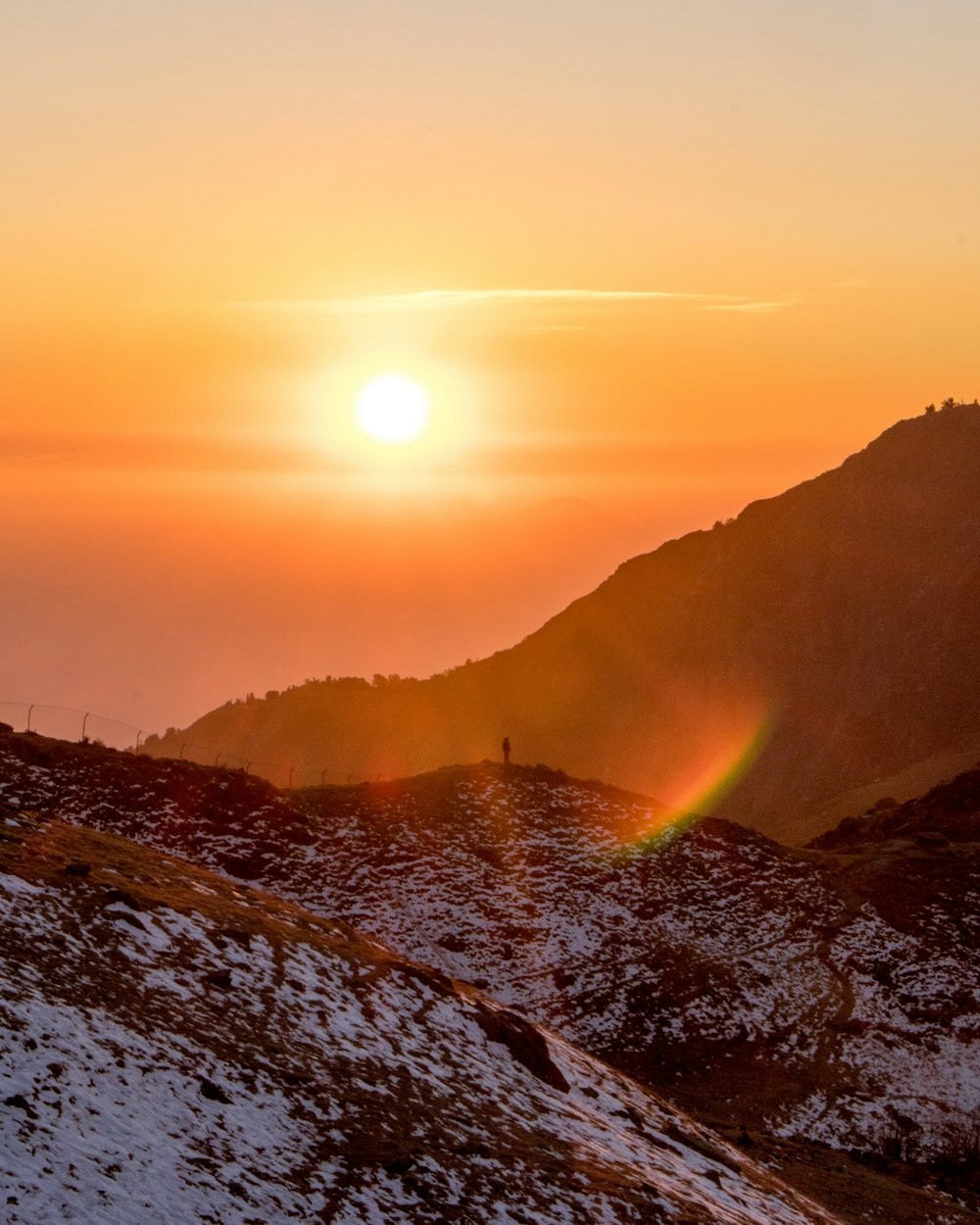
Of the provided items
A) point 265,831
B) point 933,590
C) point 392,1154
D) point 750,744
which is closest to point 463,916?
point 265,831

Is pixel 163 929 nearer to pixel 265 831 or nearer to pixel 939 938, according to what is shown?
pixel 265 831

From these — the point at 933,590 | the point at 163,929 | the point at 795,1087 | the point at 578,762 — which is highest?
the point at 933,590

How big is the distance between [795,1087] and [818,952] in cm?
916

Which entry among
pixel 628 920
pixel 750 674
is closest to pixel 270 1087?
pixel 628 920

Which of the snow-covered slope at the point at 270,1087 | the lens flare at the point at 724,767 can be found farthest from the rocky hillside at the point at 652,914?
the lens flare at the point at 724,767

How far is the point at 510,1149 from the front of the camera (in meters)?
23.1

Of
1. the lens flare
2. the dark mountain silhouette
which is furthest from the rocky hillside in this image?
the lens flare

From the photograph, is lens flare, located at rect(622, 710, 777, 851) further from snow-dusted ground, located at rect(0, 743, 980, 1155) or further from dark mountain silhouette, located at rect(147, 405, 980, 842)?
snow-dusted ground, located at rect(0, 743, 980, 1155)

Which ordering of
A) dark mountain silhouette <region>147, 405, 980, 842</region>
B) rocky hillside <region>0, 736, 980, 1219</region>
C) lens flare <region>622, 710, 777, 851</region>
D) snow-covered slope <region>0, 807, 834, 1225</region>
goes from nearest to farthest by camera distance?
1. snow-covered slope <region>0, 807, 834, 1225</region>
2. rocky hillside <region>0, 736, 980, 1219</region>
3. lens flare <region>622, 710, 777, 851</region>
4. dark mountain silhouette <region>147, 405, 980, 842</region>

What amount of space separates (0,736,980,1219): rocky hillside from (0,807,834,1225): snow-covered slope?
35.5 feet

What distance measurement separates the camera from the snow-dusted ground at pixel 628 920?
41219mm

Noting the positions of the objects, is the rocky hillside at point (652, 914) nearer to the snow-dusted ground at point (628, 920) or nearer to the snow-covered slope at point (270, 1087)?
the snow-dusted ground at point (628, 920)

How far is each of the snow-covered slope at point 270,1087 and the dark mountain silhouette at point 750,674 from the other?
75997 mm

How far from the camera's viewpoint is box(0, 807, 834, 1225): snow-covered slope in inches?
737
